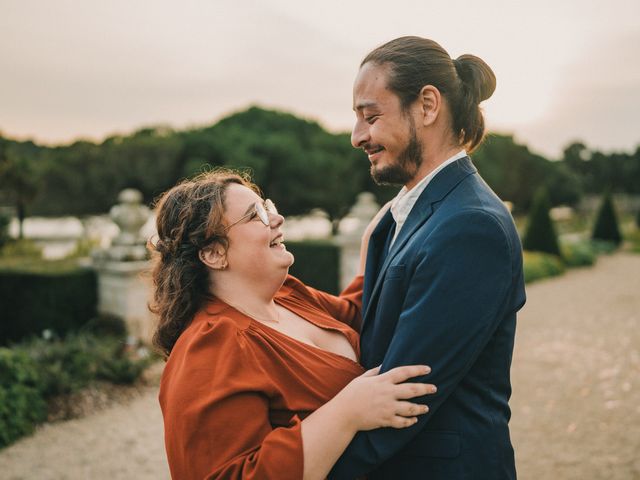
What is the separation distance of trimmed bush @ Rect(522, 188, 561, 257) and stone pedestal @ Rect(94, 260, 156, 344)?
13.8 meters

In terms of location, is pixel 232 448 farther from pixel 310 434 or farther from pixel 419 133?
pixel 419 133

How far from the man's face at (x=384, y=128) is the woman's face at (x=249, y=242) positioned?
480mm

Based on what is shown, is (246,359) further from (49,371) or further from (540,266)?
(540,266)

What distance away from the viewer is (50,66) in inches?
356

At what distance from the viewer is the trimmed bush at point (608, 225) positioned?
78.7 ft

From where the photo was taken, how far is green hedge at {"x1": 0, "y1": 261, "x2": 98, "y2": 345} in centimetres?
779

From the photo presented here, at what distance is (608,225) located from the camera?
2405cm

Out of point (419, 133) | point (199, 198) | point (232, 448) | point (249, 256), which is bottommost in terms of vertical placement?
point (232, 448)

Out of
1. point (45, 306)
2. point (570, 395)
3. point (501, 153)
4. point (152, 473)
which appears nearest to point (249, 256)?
point (152, 473)

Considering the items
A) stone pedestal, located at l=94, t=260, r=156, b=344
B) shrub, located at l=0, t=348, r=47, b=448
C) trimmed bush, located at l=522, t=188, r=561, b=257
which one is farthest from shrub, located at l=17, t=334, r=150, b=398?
trimmed bush, located at l=522, t=188, r=561, b=257

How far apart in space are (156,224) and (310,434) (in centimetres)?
103

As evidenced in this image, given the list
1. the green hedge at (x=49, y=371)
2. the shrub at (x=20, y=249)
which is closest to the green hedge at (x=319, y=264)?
the green hedge at (x=49, y=371)

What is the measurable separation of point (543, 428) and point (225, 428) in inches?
194

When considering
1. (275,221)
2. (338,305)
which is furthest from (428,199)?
(338,305)
